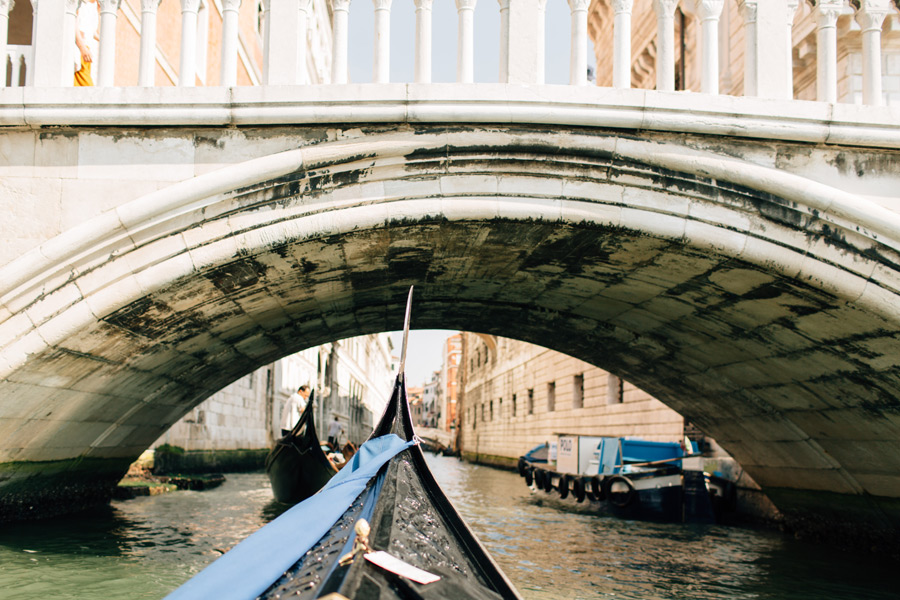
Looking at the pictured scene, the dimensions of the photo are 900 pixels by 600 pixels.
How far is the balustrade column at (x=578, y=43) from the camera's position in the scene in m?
3.34

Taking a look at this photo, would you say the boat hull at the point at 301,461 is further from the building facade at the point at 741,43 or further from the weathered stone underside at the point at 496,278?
the building facade at the point at 741,43

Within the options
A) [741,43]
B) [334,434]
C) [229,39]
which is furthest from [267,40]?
[334,434]

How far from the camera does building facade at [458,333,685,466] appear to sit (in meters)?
9.62

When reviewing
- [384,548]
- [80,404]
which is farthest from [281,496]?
[384,548]

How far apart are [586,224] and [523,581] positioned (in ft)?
7.04

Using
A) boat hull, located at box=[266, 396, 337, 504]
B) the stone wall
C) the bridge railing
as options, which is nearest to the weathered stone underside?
the bridge railing

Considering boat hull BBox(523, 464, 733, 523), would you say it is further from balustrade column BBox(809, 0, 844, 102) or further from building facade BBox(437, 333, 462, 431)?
building facade BBox(437, 333, 462, 431)

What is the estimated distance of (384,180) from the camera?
336 centimetres

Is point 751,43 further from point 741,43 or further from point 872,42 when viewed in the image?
point 741,43

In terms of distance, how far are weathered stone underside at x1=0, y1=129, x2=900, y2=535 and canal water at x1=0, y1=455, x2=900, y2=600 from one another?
0.52 meters

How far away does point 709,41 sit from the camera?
3.42 m

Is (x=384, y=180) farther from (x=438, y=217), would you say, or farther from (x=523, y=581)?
(x=523, y=581)

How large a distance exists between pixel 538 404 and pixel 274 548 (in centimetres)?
1232

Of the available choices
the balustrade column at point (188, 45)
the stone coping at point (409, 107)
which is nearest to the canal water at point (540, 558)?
the stone coping at point (409, 107)
